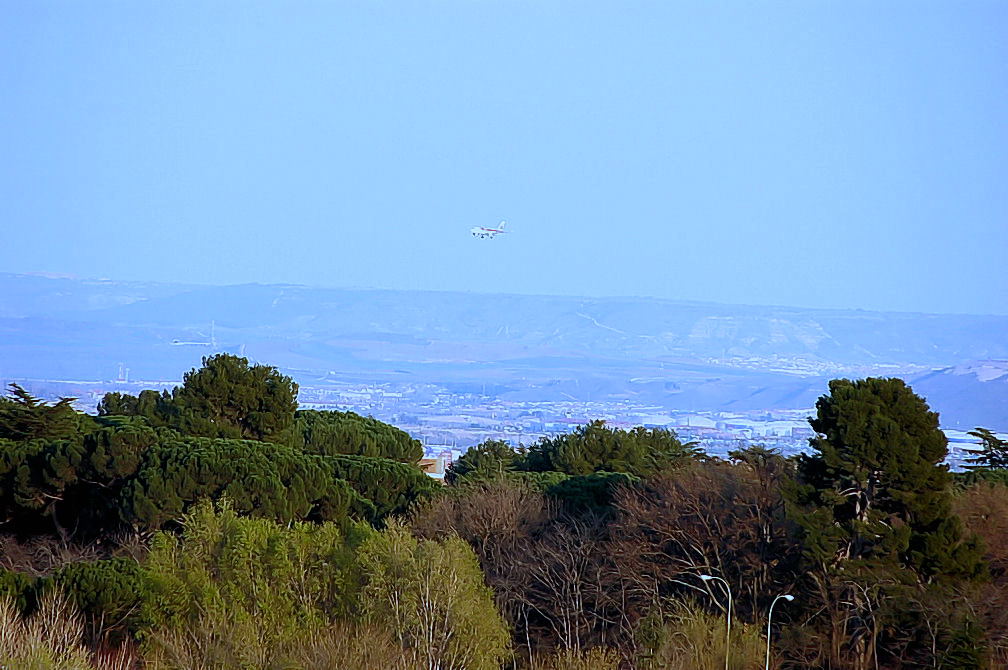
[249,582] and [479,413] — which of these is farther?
[479,413]

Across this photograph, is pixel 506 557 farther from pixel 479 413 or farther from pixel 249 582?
pixel 479 413

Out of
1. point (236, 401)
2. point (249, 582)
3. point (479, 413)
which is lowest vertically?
point (479, 413)

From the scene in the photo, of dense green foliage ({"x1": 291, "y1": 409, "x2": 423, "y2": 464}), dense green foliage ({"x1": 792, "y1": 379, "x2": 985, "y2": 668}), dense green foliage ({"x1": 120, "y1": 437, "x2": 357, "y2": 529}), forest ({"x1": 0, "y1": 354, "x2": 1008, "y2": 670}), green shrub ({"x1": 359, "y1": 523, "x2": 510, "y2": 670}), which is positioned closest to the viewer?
green shrub ({"x1": 359, "y1": 523, "x2": 510, "y2": 670})

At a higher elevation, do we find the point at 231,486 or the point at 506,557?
the point at 231,486

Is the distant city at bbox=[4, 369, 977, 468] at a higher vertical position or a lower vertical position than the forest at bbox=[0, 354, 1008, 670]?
lower

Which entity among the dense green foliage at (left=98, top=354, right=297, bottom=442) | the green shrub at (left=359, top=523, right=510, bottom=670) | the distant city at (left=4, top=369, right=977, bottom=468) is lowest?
the distant city at (left=4, top=369, right=977, bottom=468)

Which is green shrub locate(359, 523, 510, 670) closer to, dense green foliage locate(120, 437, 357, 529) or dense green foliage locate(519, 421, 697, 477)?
dense green foliage locate(120, 437, 357, 529)

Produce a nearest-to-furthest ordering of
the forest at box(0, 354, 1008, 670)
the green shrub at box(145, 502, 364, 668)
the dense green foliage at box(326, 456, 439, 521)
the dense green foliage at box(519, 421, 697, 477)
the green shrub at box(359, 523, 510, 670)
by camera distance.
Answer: the green shrub at box(145, 502, 364, 668) < the green shrub at box(359, 523, 510, 670) < the forest at box(0, 354, 1008, 670) < the dense green foliage at box(326, 456, 439, 521) < the dense green foliage at box(519, 421, 697, 477)

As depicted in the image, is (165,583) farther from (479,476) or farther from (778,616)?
(479,476)

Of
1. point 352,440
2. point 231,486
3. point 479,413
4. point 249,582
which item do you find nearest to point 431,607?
point 249,582

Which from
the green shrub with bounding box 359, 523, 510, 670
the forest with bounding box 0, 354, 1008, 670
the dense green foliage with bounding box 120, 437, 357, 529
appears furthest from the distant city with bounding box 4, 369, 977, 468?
the green shrub with bounding box 359, 523, 510, 670
